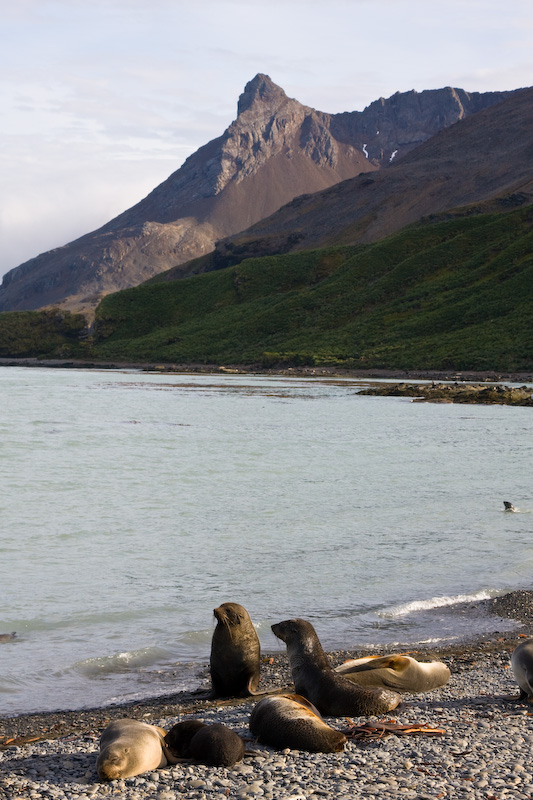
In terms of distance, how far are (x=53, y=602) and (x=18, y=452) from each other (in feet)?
78.5

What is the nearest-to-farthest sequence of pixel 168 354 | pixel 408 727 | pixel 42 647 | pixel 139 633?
1. pixel 408 727
2. pixel 42 647
3. pixel 139 633
4. pixel 168 354

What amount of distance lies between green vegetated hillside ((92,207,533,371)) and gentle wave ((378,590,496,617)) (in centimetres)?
8809

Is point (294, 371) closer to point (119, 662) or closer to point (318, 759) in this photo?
point (119, 662)

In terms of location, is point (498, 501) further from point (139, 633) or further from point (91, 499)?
point (139, 633)

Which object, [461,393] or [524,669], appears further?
[461,393]

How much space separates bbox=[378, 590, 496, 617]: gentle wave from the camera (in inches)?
538

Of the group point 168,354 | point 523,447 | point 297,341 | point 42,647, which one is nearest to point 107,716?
point 42,647

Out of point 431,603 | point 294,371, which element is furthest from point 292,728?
point 294,371

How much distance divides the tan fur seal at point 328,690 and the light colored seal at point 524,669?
1294 millimetres

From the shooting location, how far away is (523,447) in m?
38.9

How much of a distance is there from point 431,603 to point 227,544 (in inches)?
230

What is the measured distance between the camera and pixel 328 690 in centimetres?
890

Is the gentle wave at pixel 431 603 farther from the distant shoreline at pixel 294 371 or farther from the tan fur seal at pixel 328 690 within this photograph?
the distant shoreline at pixel 294 371

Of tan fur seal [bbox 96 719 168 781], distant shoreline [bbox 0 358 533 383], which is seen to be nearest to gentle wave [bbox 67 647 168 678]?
tan fur seal [bbox 96 719 168 781]
